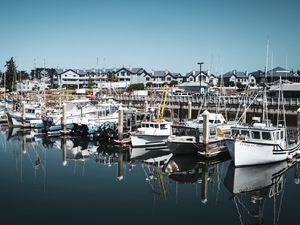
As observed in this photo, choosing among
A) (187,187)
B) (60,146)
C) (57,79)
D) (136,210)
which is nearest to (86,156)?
(60,146)

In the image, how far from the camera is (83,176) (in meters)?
29.8

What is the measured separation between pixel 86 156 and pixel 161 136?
8.30m

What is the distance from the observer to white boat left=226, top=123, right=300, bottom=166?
3047 centimetres

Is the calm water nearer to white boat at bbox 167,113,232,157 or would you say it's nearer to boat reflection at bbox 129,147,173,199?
boat reflection at bbox 129,147,173,199

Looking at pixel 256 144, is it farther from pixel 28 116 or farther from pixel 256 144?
pixel 28 116

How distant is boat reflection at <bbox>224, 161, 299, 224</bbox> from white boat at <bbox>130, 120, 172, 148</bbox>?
973 cm

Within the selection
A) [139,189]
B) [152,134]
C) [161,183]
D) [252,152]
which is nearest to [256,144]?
[252,152]

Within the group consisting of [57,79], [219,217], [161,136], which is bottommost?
[219,217]

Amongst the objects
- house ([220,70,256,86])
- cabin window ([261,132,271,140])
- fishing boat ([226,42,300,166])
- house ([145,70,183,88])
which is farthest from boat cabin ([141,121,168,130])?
house ([145,70,183,88])

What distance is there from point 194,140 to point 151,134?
563 cm

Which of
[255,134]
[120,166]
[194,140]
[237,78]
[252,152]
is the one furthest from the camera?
[237,78]

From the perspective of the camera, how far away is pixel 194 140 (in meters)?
35.2

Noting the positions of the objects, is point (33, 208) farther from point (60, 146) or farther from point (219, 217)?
point (60, 146)

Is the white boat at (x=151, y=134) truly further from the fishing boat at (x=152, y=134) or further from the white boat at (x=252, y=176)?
the white boat at (x=252, y=176)
